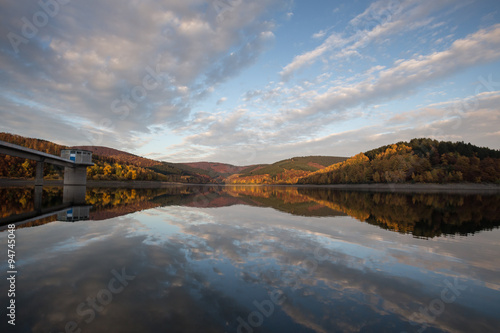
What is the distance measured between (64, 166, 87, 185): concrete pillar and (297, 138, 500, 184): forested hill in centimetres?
14685

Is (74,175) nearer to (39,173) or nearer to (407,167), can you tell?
(39,173)

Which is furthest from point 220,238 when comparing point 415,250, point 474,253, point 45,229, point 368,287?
point 474,253

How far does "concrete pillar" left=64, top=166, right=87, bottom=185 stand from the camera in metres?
78.1

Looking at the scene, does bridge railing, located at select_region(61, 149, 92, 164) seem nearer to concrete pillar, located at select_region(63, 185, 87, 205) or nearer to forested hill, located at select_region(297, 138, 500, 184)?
concrete pillar, located at select_region(63, 185, 87, 205)

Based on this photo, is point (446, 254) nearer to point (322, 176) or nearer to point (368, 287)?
point (368, 287)

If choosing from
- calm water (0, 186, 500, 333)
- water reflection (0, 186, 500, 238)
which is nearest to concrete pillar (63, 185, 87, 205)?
water reflection (0, 186, 500, 238)

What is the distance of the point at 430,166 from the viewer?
130m

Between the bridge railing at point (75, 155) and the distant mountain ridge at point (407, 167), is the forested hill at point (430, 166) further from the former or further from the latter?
the bridge railing at point (75, 155)

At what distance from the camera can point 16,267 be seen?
25.8ft

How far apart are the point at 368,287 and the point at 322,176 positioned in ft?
630

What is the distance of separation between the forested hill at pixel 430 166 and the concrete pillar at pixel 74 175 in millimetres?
146854

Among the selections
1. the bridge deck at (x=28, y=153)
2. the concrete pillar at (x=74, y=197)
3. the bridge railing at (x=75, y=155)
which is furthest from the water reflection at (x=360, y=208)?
the bridge railing at (x=75, y=155)

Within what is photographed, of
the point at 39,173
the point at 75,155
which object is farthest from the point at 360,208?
the point at 75,155

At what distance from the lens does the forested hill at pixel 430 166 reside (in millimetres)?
117875
